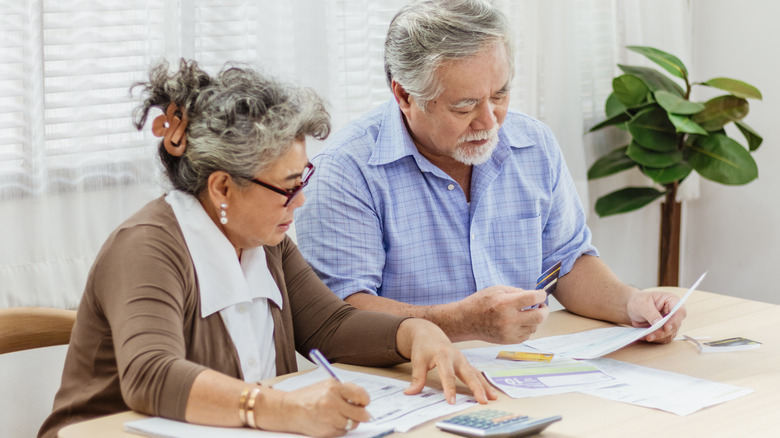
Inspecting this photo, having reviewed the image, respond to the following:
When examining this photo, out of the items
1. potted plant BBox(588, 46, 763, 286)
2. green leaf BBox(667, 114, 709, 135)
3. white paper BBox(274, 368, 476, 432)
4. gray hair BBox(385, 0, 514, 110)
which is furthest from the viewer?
potted plant BBox(588, 46, 763, 286)

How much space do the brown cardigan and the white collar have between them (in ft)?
0.05

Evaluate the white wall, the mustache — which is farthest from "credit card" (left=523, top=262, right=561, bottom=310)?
the white wall

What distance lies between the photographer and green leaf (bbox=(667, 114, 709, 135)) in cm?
302

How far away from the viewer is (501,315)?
5.37ft

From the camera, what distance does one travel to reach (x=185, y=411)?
49.9 inches

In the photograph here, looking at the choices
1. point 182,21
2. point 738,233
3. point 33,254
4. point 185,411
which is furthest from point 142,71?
point 738,233

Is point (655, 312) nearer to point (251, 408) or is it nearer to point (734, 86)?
point (251, 408)

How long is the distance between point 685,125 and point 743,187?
0.83 meters

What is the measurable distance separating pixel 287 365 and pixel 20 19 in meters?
1.12

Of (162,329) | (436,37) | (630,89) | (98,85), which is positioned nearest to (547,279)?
(436,37)

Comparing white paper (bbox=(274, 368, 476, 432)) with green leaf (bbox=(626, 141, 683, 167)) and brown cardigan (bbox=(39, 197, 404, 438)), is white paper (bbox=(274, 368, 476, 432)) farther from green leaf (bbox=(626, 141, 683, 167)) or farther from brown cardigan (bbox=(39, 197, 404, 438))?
green leaf (bbox=(626, 141, 683, 167))

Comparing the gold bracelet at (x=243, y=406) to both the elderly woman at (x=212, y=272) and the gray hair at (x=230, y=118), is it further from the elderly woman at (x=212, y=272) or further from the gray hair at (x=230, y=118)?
the gray hair at (x=230, y=118)

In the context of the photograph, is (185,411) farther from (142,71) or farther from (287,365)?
(142,71)

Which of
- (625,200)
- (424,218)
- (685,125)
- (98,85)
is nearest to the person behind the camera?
(424,218)
